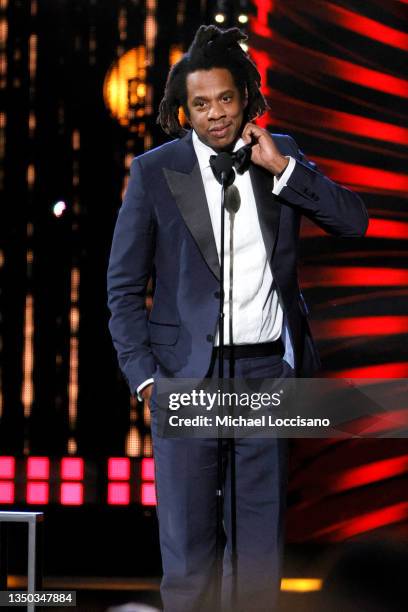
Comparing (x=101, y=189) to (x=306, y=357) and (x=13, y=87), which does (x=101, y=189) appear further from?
(x=306, y=357)

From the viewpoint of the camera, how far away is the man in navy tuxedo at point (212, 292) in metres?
2.57

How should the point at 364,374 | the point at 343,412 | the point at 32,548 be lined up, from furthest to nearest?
the point at 364,374 < the point at 343,412 < the point at 32,548

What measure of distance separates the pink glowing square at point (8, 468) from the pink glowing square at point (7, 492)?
3 centimetres

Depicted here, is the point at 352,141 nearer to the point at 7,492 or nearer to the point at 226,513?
the point at 226,513

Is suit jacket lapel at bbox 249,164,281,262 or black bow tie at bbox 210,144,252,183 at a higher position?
black bow tie at bbox 210,144,252,183

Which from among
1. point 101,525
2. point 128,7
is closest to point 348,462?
point 101,525

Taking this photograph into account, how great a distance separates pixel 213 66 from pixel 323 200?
0.44 meters

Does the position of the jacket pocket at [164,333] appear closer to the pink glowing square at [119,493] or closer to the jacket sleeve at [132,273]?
the jacket sleeve at [132,273]

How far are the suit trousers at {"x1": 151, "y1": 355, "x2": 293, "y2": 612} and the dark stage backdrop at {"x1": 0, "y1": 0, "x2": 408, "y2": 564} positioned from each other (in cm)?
104

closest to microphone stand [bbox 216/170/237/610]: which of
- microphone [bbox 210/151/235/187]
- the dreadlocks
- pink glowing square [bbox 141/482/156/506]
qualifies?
microphone [bbox 210/151/235/187]

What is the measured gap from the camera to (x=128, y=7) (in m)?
3.62

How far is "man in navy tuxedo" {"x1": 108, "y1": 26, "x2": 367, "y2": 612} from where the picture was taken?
2.57 m

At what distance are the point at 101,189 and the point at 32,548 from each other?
4.29 ft

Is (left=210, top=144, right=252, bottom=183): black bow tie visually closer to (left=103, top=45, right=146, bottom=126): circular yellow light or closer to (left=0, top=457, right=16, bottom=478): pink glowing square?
(left=103, top=45, right=146, bottom=126): circular yellow light
